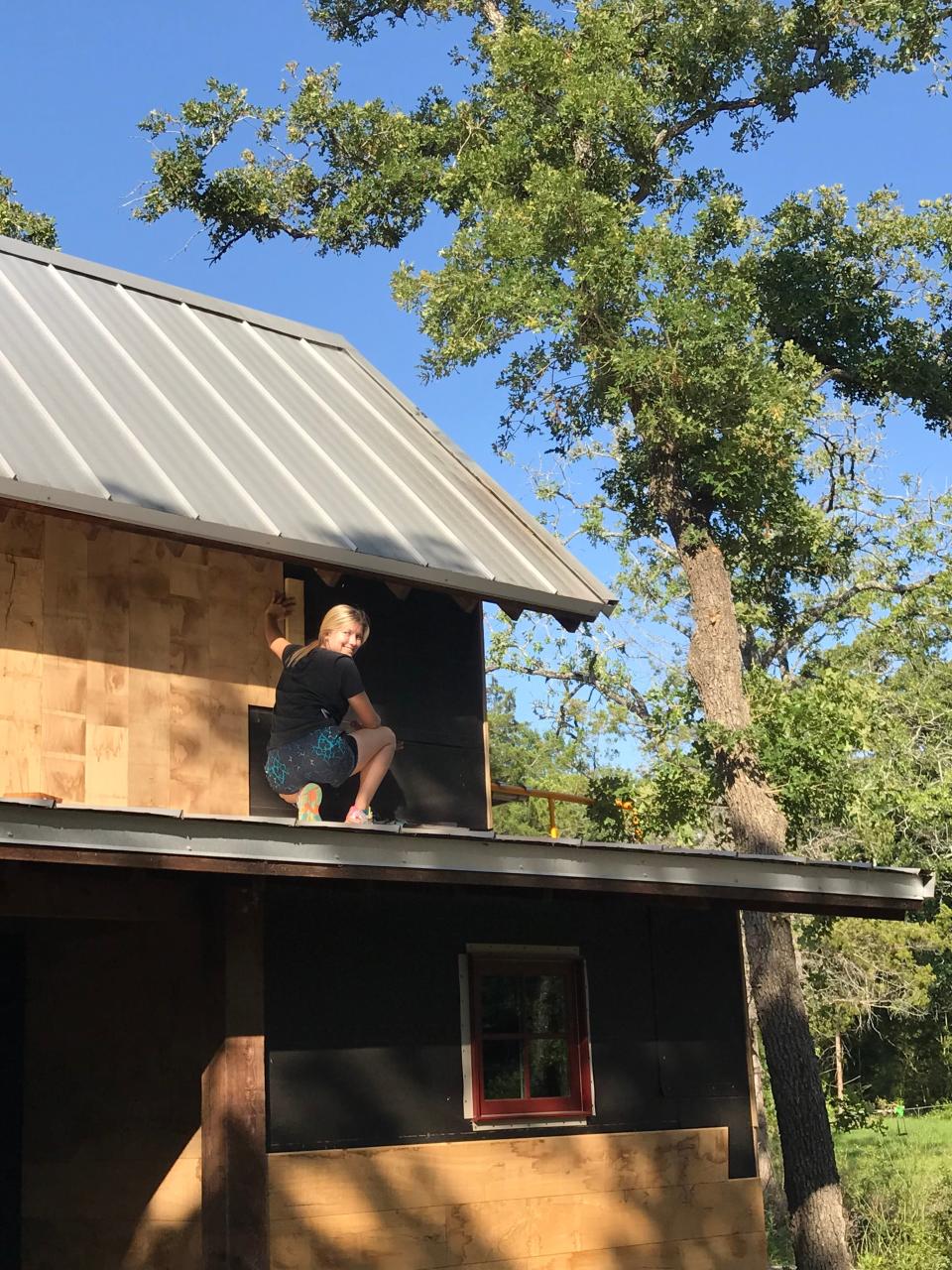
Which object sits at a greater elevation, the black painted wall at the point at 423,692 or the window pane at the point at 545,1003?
the black painted wall at the point at 423,692

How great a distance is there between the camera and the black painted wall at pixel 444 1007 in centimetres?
847

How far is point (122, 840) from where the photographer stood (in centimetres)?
650

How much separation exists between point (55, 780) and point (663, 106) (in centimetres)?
1479

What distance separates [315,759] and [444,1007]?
171 centimetres

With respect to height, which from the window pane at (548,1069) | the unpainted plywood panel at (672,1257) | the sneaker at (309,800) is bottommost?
the unpainted plywood panel at (672,1257)

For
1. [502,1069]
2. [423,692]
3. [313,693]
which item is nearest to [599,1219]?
[502,1069]

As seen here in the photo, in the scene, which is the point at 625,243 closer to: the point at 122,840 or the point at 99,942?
the point at 99,942

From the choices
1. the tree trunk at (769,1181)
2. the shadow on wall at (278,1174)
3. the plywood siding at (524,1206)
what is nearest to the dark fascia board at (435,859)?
the shadow on wall at (278,1174)

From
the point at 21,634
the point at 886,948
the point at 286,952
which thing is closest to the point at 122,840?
the point at 286,952

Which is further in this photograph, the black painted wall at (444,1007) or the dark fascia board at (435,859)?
the black painted wall at (444,1007)

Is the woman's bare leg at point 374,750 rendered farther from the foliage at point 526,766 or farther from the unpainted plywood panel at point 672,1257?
the foliage at point 526,766

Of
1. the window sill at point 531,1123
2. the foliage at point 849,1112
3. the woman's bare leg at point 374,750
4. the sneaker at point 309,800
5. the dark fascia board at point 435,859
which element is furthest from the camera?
the foliage at point 849,1112

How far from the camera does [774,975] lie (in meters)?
16.8

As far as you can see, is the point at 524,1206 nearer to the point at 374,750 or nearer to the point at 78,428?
the point at 374,750
